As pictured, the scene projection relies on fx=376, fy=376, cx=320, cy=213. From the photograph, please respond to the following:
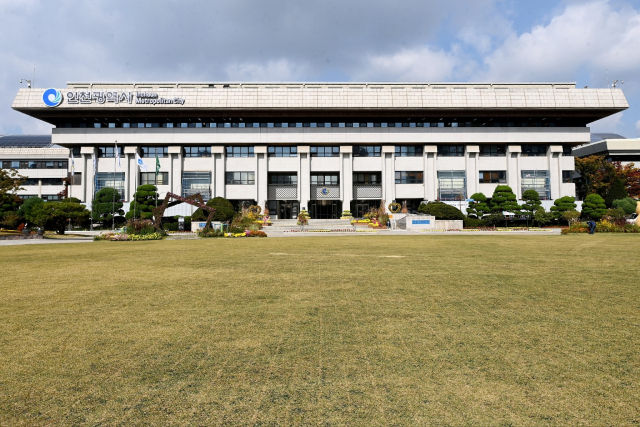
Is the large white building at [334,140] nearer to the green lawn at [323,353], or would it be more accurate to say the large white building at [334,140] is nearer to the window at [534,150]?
the window at [534,150]

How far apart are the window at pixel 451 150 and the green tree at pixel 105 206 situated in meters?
51.3

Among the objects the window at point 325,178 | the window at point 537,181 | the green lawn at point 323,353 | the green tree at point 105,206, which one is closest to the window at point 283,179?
the window at point 325,178

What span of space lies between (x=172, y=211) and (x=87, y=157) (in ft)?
71.2

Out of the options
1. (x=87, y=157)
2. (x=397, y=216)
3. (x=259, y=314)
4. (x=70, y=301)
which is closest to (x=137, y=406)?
(x=259, y=314)

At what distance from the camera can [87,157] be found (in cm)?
6191

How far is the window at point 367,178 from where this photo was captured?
2532 inches

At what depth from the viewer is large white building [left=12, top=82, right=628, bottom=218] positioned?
60594 millimetres

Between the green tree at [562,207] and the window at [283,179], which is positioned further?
the window at [283,179]

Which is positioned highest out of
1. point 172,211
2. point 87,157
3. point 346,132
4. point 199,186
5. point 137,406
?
point 346,132

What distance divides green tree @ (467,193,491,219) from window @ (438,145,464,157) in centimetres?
1213

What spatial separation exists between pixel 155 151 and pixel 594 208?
67448 millimetres

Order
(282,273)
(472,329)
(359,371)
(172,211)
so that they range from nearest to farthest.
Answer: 1. (359,371)
2. (472,329)
3. (282,273)
4. (172,211)

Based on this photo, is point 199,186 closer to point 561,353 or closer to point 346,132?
point 346,132

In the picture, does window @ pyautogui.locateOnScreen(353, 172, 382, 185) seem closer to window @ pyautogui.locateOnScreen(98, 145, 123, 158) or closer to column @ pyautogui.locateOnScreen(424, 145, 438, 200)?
column @ pyautogui.locateOnScreen(424, 145, 438, 200)
